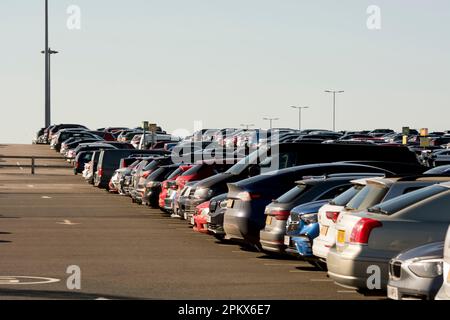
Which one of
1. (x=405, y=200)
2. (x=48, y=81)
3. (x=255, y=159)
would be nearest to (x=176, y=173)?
(x=255, y=159)

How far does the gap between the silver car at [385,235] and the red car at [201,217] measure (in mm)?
10043

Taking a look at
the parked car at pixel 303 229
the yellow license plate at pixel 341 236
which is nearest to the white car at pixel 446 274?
the yellow license plate at pixel 341 236

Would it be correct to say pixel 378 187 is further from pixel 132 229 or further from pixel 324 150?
pixel 132 229

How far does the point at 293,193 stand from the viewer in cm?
2056

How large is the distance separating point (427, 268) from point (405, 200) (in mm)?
2503

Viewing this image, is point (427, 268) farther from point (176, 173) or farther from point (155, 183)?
point (155, 183)

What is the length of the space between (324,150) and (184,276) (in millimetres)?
9601

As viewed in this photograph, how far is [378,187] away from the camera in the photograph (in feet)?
55.3

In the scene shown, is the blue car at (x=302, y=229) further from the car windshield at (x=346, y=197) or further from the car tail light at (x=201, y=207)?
the car tail light at (x=201, y=207)

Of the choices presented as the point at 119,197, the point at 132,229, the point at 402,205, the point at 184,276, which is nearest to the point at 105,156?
the point at 119,197

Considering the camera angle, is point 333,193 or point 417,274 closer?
point 417,274

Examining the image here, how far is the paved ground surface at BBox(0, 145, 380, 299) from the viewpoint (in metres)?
16.8

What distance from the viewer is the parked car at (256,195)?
22062 mm
